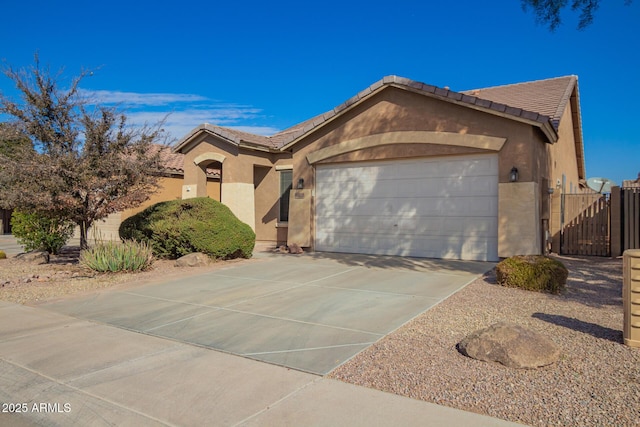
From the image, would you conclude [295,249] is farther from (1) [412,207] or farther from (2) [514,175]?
(2) [514,175]

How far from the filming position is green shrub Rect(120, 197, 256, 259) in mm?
12312

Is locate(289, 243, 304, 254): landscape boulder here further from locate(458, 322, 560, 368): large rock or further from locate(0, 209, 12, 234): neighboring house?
locate(0, 209, 12, 234): neighboring house

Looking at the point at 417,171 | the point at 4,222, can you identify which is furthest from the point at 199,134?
the point at 4,222

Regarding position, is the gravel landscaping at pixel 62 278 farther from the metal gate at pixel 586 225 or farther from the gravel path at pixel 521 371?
the metal gate at pixel 586 225

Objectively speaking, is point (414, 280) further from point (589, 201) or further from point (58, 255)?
point (58, 255)

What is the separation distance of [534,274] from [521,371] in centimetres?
419

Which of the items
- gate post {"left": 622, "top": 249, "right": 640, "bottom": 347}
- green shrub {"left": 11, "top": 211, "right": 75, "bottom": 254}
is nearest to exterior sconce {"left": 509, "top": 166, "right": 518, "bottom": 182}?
gate post {"left": 622, "top": 249, "right": 640, "bottom": 347}

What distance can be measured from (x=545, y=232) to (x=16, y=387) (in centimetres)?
1256

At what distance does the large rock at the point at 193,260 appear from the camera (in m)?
11.8

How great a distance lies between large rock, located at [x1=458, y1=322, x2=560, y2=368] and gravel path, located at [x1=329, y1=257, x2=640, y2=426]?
0.08m

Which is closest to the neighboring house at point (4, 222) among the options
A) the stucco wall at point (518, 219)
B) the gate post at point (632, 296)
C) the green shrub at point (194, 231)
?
the green shrub at point (194, 231)

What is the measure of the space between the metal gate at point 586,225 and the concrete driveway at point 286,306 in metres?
4.40

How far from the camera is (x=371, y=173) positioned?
46.3ft

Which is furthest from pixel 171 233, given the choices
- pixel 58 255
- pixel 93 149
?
pixel 58 255
